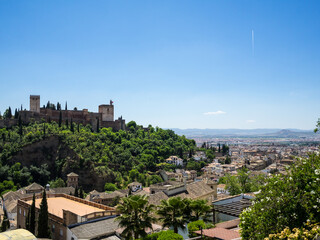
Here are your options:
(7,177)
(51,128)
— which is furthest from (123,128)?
(7,177)

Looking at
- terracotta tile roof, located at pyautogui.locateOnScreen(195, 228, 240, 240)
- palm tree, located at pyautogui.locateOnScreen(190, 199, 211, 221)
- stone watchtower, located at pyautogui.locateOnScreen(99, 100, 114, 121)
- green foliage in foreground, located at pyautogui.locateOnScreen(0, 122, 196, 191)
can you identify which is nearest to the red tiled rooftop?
palm tree, located at pyautogui.locateOnScreen(190, 199, 211, 221)

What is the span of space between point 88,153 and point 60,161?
6491mm

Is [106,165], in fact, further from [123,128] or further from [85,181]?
[123,128]

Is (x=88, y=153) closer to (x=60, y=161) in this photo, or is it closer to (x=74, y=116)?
(x=60, y=161)

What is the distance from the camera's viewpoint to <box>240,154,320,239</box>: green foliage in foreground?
7301 mm

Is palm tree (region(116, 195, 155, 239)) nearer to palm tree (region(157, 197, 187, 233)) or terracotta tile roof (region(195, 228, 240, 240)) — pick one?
palm tree (region(157, 197, 187, 233))

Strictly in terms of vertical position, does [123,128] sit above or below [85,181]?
above

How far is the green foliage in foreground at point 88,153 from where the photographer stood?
6241 centimetres

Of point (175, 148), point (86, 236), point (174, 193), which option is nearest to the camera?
point (86, 236)

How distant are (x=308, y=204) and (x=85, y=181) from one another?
61.4 m

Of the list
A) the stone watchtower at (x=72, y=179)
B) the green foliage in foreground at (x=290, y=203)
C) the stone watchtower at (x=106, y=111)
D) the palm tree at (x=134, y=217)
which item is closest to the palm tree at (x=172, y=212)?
the palm tree at (x=134, y=217)

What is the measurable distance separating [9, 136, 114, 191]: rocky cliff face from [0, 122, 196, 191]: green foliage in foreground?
26 centimetres

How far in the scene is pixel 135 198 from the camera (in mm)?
16594

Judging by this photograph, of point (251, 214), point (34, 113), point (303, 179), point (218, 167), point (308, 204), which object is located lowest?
point (218, 167)
